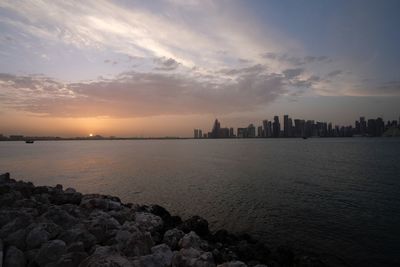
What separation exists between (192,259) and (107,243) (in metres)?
3.77

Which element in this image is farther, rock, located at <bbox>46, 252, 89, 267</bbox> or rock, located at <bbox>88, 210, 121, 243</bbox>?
rock, located at <bbox>88, 210, 121, 243</bbox>

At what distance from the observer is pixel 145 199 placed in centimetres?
2650

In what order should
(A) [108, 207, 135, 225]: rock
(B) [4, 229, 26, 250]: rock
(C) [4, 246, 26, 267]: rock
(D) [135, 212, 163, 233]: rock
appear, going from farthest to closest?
(A) [108, 207, 135, 225]: rock < (D) [135, 212, 163, 233]: rock < (B) [4, 229, 26, 250]: rock < (C) [4, 246, 26, 267]: rock

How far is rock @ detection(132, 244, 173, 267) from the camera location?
8.48 meters

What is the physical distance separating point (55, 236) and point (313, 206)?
18286mm

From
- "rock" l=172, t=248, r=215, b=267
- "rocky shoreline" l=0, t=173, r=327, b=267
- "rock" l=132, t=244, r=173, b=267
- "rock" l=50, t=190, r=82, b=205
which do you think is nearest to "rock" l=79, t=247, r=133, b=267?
"rocky shoreline" l=0, t=173, r=327, b=267

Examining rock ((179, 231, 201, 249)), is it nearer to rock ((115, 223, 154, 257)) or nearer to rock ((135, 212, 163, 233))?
rock ((115, 223, 154, 257))

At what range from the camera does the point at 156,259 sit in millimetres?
8867

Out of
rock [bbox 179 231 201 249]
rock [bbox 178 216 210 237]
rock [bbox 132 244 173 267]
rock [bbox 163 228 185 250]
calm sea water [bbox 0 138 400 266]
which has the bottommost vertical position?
calm sea water [bbox 0 138 400 266]

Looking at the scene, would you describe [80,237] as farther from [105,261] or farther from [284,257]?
[284,257]

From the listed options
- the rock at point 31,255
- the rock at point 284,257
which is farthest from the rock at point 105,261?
the rock at point 284,257

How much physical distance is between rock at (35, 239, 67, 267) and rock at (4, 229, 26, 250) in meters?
1.18

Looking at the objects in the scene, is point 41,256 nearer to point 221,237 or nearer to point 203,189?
point 221,237

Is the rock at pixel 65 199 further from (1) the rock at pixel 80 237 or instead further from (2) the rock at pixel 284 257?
(2) the rock at pixel 284 257
